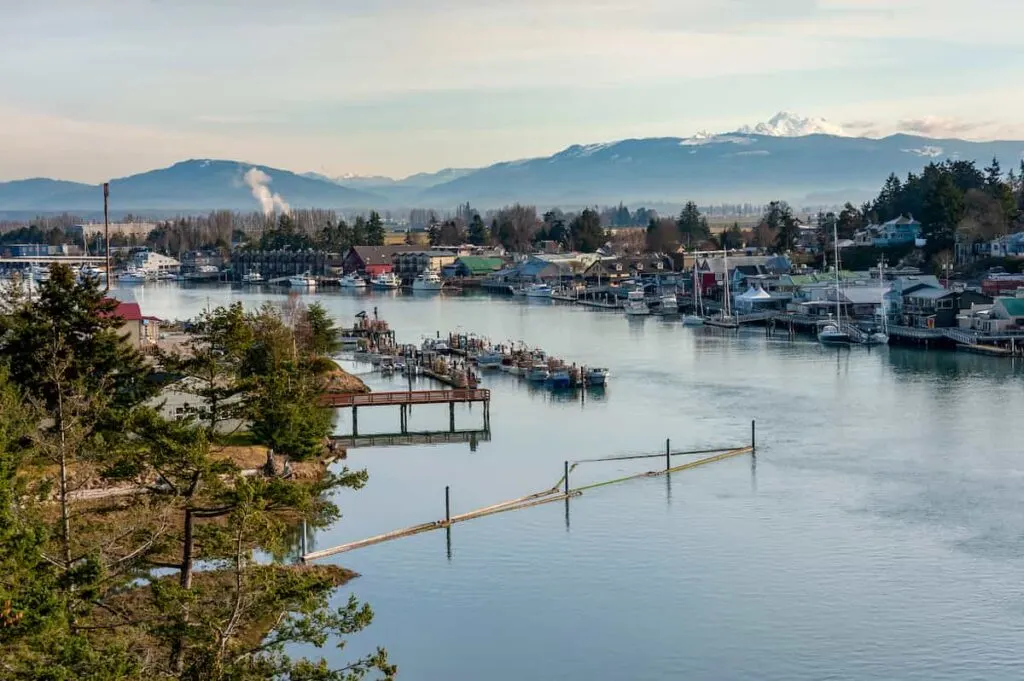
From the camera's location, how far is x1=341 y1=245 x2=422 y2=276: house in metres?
57.5

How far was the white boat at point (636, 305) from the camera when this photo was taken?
38156 millimetres

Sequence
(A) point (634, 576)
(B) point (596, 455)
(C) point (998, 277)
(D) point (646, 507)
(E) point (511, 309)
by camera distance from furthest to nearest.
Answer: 1. (E) point (511, 309)
2. (C) point (998, 277)
3. (B) point (596, 455)
4. (D) point (646, 507)
5. (A) point (634, 576)

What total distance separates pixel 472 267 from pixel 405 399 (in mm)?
36804

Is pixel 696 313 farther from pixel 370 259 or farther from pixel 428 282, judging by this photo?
pixel 370 259

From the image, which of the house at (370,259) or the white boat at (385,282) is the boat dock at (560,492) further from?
the house at (370,259)

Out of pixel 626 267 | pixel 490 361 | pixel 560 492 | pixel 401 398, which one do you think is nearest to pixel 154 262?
pixel 626 267

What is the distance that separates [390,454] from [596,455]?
268 centimetres

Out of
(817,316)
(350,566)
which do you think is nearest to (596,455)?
(350,566)

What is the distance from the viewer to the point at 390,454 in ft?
56.1

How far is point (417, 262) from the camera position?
56.4m

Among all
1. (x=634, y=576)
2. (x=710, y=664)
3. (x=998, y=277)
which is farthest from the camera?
(x=998, y=277)

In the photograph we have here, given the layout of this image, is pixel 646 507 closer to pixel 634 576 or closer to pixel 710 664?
pixel 634 576

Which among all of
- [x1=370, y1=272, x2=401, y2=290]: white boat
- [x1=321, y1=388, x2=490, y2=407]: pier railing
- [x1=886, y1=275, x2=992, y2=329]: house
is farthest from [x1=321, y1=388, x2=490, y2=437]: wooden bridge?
[x1=370, y1=272, x2=401, y2=290]: white boat

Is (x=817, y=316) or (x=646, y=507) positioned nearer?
(x=646, y=507)
